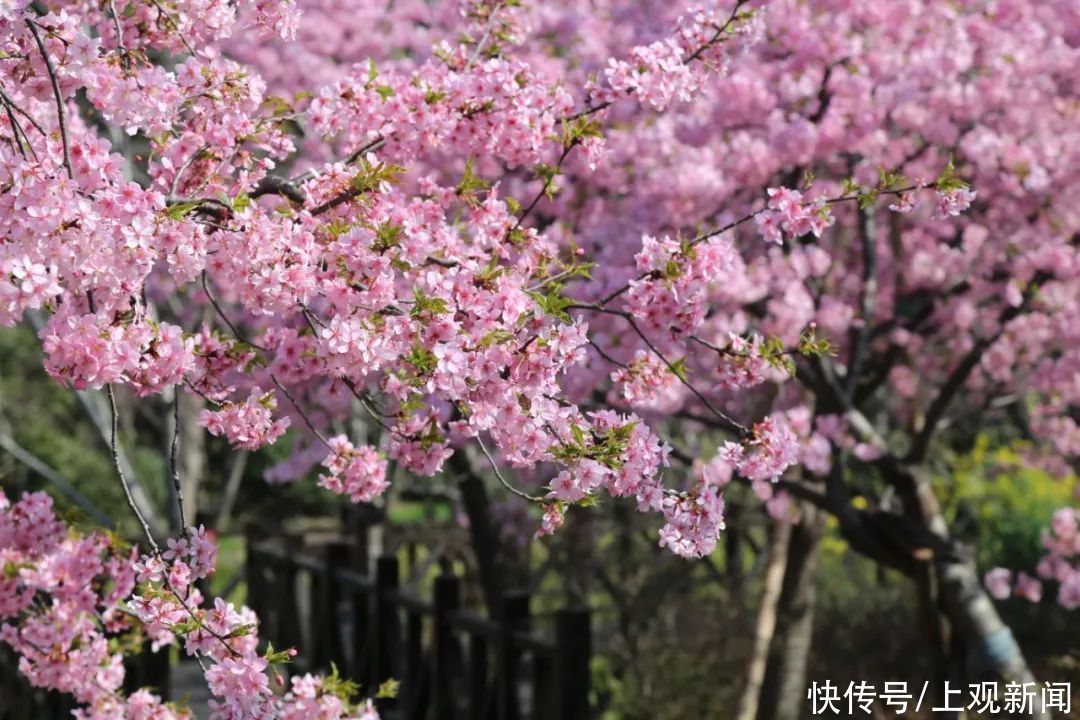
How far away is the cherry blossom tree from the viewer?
339 cm

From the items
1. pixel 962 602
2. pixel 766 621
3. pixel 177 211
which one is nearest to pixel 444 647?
pixel 766 621

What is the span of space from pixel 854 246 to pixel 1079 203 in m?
1.88

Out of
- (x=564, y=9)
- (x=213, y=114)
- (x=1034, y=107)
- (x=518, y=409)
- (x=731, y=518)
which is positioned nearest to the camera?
(x=518, y=409)

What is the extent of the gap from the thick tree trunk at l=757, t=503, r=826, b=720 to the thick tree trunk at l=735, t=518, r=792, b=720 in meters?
0.07

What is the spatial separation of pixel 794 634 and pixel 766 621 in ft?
0.77

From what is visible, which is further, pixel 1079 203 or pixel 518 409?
pixel 1079 203

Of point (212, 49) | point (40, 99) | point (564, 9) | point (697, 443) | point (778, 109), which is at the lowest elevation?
point (40, 99)

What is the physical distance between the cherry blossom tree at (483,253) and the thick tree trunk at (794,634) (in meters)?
0.45

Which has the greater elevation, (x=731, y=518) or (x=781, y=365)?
(x=731, y=518)

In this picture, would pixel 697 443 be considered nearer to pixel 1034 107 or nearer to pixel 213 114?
pixel 1034 107

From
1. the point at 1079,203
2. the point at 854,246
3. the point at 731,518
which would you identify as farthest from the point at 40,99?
the point at 731,518

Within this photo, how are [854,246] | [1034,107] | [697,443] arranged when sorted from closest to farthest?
[1034,107] → [854,246] → [697,443]

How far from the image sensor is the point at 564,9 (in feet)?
35.5

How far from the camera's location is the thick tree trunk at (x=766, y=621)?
8531 millimetres
